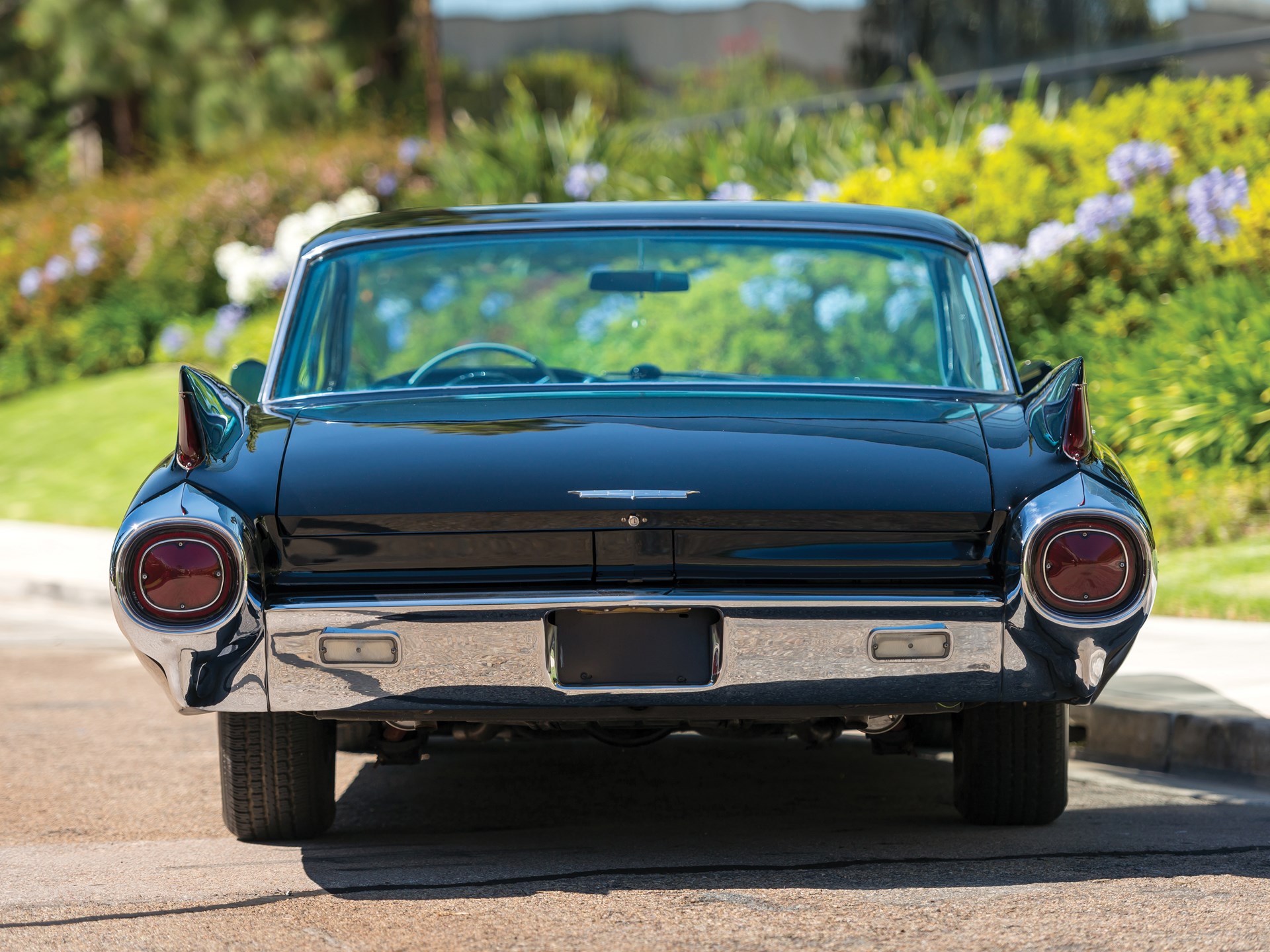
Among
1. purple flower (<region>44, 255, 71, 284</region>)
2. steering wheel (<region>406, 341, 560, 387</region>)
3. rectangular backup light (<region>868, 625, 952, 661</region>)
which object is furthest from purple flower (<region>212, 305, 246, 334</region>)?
rectangular backup light (<region>868, 625, 952, 661</region>)

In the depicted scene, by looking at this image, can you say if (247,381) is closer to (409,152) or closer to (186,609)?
(186,609)

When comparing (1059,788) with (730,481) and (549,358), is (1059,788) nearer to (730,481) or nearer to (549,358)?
(730,481)

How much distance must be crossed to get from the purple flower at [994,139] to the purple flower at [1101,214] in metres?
1.30

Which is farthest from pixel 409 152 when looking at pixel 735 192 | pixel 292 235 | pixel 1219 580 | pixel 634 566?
pixel 634 566

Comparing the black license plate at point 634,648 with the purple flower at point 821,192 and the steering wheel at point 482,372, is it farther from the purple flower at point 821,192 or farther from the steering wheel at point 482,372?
the purple flower at point 821,192

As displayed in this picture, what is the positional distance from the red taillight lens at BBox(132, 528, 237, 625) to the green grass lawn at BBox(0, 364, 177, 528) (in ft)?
33.5

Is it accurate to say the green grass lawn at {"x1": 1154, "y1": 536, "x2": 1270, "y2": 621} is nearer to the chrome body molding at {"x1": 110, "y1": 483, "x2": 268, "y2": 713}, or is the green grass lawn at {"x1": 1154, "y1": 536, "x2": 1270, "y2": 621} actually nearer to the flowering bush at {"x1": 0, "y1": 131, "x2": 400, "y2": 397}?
the chrome body molding at {"x1": 110, "y1": 483, "x2": 268, "y2": 713}

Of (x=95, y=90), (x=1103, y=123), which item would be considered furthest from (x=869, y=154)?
(x=95, y=90)

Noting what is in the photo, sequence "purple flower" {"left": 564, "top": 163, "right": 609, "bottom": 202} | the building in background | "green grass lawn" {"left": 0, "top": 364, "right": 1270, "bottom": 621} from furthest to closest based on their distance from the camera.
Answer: the building in background < "purple flower" {"left": 564, "top": 163, "right": 609, "bottom": 202} < "green grass lawn" {"left": 0, "top": 364, "right": 1270, "bottom": 621}

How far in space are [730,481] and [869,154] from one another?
1044cm

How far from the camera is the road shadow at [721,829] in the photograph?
3.99m

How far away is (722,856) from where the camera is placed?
13.8 ft

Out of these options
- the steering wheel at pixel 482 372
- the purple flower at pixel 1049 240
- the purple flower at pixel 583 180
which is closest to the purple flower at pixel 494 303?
the purple flower at pixel 583 180

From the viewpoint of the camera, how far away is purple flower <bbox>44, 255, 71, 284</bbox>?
2142cm
